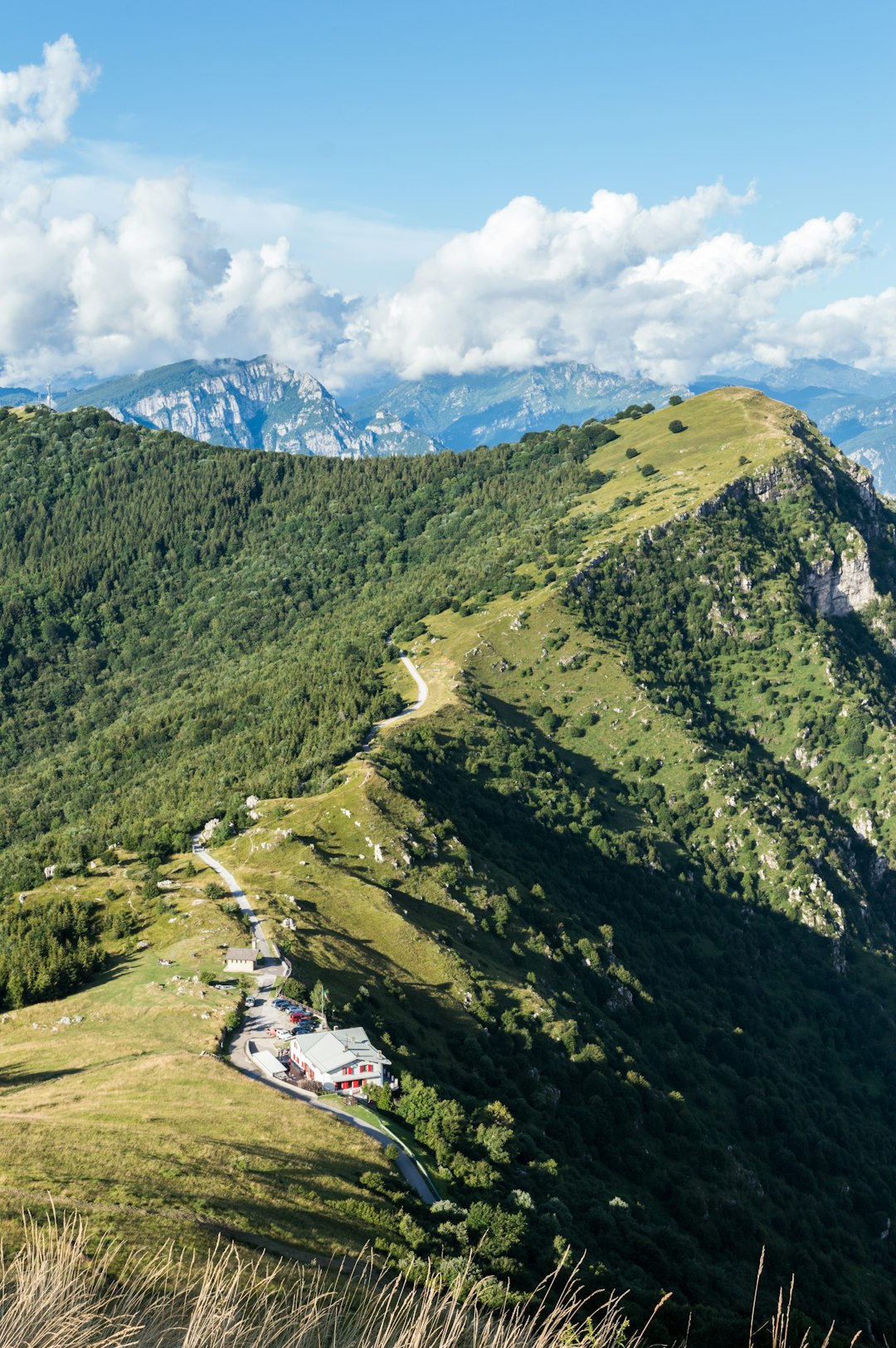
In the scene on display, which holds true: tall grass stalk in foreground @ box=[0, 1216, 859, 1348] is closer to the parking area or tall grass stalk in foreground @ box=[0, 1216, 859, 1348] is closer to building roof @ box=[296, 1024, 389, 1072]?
building roof @ box=[296, 1024, 389, 1072]

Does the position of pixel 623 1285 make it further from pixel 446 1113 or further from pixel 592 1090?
pixel 592 1090

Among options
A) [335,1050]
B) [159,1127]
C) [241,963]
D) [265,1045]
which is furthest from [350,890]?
[159,1127]

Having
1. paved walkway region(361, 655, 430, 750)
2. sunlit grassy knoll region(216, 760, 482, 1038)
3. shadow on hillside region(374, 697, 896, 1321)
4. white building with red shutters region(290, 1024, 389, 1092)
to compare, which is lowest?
shadow on hillside region(374, 697, 896, 1321)

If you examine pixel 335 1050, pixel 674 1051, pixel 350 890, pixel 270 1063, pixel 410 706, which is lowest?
pixel 674 1051

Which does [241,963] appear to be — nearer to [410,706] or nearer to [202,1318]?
[202,1318]

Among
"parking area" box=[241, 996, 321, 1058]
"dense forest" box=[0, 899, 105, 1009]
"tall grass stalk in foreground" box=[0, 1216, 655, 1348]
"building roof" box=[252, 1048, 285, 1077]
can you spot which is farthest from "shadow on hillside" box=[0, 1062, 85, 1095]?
"tall grass stalk in foreground" box=[0, 1216, 655, 1348]

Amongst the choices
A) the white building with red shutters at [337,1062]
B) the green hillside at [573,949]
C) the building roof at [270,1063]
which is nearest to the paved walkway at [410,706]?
the green hillside at [573,949]
